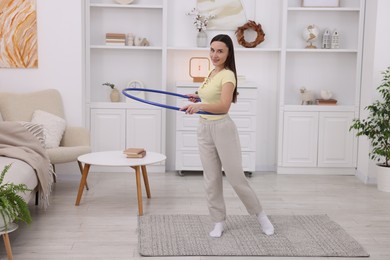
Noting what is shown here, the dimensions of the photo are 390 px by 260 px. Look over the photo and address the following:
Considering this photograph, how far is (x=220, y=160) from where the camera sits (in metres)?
4.02

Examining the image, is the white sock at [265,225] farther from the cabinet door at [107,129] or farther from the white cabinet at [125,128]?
the cabinet door at [107,129]

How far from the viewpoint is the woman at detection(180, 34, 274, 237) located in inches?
151

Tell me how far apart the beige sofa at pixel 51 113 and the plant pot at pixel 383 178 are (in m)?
2.60

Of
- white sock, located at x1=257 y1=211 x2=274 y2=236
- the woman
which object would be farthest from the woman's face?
white sock, located at x1=257 y1=211 x2=274 y2=236

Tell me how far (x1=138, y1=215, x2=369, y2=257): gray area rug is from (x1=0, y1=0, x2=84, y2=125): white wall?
69.7 inches

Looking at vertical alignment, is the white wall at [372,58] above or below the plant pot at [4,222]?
above

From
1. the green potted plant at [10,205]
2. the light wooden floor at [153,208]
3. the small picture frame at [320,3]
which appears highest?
the small picture frame at [320,3]

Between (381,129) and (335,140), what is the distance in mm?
805

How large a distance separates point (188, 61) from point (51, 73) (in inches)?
55.8

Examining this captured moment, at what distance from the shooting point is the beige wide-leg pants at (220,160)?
392 cm

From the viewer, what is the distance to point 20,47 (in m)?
5.78

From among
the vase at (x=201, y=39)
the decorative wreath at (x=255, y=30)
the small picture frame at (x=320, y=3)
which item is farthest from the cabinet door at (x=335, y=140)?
the vase at (x=201, y=39)

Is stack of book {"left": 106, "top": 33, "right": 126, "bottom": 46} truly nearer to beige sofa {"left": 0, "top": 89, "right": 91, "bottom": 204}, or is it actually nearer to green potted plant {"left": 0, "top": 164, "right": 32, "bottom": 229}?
beige sofa {"left": 0, "top": 89, "right": 91, "bottom": 204}

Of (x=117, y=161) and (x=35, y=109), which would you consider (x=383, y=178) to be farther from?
(x=35, y=109)
